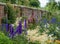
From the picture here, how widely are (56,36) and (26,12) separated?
1033cm

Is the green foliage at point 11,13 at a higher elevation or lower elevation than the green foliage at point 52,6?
higher

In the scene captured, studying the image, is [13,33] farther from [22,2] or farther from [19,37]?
[22,2]

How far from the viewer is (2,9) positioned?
14.4 meters

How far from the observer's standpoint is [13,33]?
486 centimetres

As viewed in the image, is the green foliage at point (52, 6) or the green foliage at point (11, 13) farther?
the green foliage at point (52, 6)

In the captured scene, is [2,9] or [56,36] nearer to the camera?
[56,36]

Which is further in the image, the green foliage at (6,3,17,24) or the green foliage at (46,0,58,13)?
the green foliage at (46,0,58,13)

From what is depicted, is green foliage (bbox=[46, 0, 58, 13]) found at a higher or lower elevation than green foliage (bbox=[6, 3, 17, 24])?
lower

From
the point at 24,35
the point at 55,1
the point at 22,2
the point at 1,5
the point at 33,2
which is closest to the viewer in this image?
the point at 24,35

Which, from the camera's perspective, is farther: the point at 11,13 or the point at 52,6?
the point at 52,6

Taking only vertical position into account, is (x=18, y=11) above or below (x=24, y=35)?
below

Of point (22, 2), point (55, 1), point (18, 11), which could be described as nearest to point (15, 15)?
point (18, 11)

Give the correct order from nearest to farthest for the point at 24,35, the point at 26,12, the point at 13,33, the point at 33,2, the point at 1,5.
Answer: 1. the point at 13,33
2. the point at 24,35
3. the point at 1,5
4. the point at 26,12
5. the point at 33,2

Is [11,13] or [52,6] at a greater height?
[11,13]
